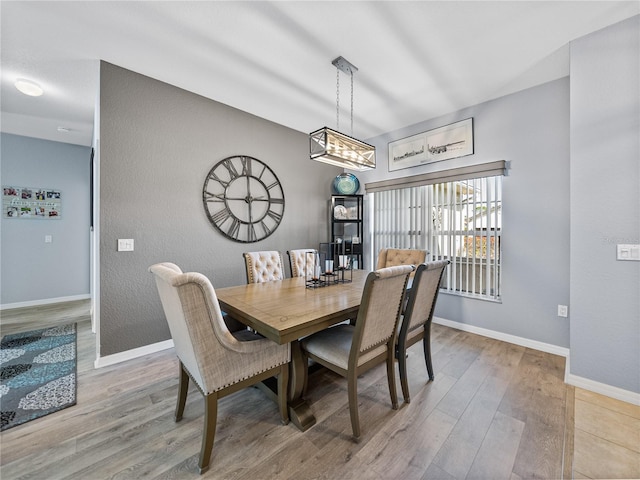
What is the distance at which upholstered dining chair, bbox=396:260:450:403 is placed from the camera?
1.73 meters

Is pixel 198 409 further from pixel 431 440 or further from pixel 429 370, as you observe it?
pixel 429 370

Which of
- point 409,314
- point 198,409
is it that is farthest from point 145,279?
point 409,314

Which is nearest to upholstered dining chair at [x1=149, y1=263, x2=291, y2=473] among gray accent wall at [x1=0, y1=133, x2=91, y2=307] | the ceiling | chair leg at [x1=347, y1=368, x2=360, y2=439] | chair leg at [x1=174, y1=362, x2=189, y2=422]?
chair leg at [x1=174, y1=362, x2=189, y2=422]

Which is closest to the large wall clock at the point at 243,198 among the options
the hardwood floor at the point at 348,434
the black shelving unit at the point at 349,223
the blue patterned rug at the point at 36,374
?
the black shelving unit at the point at 349,223

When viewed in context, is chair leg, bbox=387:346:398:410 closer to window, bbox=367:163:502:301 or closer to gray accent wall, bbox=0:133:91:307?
window, bbox=367:163:502:301

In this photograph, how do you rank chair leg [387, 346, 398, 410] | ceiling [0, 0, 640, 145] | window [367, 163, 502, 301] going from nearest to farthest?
chair leg [387, 346, 398, 410] < ceiling [0, 0, 640, 145] < window [367, 163, 502, 301]

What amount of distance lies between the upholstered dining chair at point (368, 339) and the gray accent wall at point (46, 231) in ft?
16.0

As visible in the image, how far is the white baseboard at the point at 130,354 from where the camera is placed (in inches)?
91.3

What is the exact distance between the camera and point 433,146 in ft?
11.5

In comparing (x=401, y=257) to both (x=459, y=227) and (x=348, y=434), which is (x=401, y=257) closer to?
(x=459, y=227)

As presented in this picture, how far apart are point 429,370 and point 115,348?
285 cm

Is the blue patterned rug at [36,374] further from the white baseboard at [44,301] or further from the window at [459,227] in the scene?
the window at [459,227]

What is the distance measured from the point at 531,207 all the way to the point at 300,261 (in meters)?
2.59

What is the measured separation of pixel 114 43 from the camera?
2125mm
